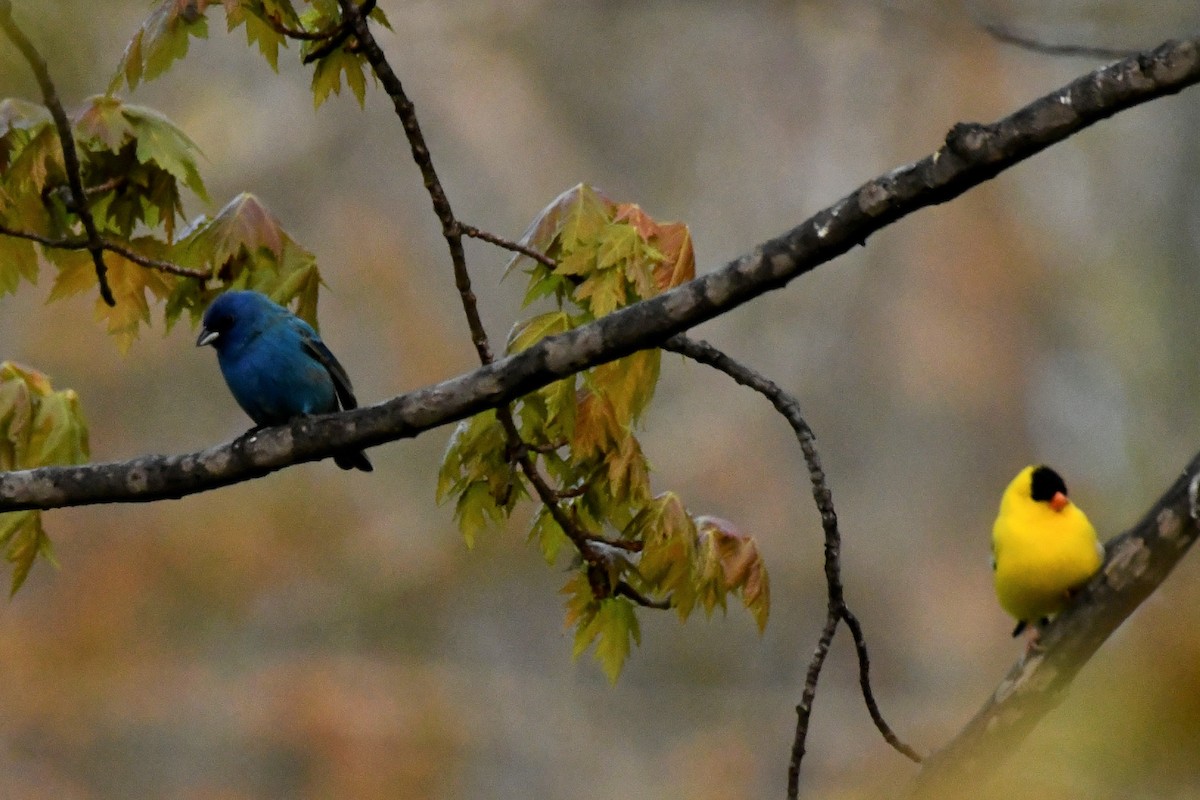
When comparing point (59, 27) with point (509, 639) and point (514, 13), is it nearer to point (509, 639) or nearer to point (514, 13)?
point (509, 639)

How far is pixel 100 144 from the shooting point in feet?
12.1

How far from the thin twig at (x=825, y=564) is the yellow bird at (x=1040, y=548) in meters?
1.20

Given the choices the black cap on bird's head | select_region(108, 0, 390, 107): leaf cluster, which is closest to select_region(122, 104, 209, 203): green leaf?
select_region(108, 0, 390, 107): leaf cluster

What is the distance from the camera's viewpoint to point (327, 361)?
16.1ft

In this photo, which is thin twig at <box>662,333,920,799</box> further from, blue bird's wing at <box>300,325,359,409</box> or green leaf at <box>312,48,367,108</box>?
blue bird's wing at <box>300,325,359,409</box>

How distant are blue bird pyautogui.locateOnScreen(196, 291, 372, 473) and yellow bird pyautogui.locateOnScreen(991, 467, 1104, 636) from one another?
2.23m

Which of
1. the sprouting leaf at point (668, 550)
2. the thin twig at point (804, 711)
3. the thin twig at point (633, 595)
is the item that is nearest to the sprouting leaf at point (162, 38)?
the sprouting leaf at point (668, 550)

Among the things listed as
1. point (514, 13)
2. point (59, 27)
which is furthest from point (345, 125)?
point (59, 27)

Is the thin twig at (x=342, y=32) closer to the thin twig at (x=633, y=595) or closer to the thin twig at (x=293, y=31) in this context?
the thin twig at (x=293, y=31)

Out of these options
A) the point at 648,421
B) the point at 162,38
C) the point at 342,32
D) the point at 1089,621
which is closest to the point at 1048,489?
the point at 1089,621

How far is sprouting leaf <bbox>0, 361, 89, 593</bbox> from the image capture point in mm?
3865

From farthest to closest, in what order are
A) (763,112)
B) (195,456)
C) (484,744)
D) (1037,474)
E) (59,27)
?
(763,112) → (484,744) → (1037,474) → (195,456) → (59,27)

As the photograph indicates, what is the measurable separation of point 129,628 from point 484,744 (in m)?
2.94

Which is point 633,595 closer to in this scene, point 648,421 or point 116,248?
point 116,248
